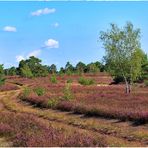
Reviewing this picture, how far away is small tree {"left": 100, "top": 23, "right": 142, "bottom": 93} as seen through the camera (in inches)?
2292

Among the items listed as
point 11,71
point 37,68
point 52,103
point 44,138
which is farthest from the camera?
point 11,71

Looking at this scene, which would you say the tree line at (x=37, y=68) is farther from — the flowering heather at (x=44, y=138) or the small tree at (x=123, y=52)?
the flowering heather at (x=44, y=138)

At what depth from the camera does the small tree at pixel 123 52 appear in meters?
58.2

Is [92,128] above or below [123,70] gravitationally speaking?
below

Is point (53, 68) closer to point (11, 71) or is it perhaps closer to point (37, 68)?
point (11, 71)

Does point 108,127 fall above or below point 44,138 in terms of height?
below

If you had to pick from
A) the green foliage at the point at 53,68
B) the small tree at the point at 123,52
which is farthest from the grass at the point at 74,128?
the green foliage at the point at 53,68

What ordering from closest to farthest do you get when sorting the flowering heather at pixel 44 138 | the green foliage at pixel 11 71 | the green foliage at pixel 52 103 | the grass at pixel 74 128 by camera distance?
the flowering heather at pixel 44 138
the grass at pixel 74 128
the green foliage at pixel 52 103
the green foliage at pixel 11 71

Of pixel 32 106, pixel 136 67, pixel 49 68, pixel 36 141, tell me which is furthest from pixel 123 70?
pixel 49 68

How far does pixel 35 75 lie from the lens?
138 meters

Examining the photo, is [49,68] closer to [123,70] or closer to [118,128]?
[123,70]

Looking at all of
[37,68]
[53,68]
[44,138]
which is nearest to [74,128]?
[44,138]

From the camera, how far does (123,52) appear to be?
5869 cm

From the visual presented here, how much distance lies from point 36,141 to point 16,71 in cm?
A: 16352
